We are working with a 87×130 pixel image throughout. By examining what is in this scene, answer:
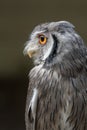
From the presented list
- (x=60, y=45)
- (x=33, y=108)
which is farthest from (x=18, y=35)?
(x=60, y=45)

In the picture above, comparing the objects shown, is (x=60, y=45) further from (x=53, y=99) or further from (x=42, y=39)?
(x=53, y=99)

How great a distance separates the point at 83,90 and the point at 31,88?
0.89ft

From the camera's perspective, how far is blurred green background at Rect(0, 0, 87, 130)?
19.6ft

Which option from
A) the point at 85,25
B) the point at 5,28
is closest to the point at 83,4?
the point at 85,25

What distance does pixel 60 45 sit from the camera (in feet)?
12.6

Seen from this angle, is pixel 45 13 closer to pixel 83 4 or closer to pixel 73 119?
pixel 83 4

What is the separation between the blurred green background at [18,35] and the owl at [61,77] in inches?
80.8

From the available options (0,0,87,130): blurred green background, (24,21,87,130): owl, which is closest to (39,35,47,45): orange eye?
(24,21,87,130): owl

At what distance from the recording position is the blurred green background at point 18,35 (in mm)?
5988

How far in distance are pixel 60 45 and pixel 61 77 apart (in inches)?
6.3

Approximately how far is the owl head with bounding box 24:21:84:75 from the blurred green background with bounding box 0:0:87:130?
2.05m

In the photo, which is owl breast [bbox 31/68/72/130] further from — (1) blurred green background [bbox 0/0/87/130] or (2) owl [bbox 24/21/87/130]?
(1) blurred green background [bbox 0/0/87/130]

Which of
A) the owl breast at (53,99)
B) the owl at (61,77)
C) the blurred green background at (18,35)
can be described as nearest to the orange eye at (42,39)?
the owl at (61,77)

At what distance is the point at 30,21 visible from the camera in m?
6.19
